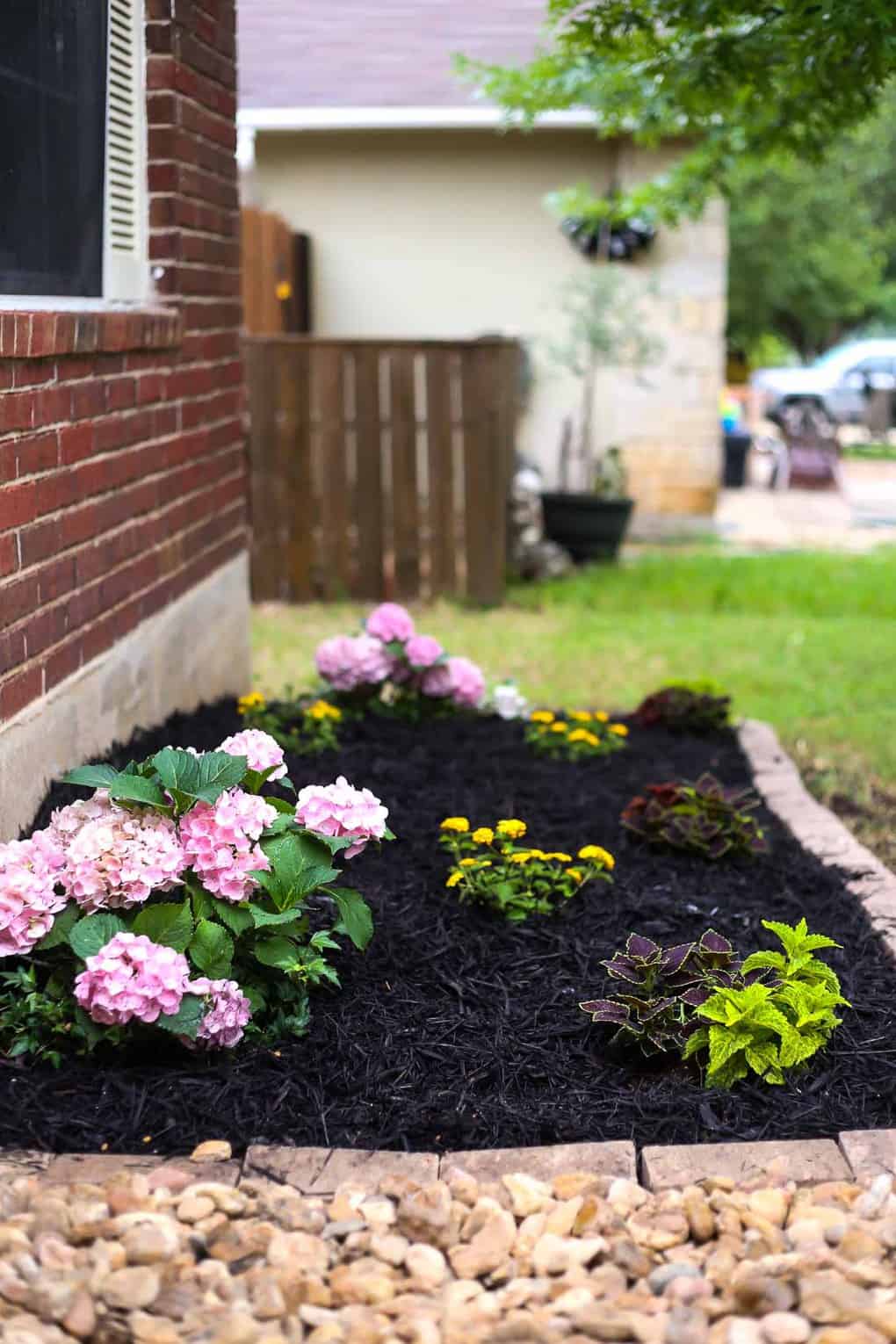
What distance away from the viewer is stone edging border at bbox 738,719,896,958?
380 cm

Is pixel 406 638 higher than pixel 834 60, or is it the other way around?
pixel 834 60

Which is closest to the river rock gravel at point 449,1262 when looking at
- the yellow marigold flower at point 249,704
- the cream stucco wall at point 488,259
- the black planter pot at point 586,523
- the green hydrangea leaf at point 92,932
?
the green hydrangea leaf at point 92,932

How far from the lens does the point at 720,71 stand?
5.19 m

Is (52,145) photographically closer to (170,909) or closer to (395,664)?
(170,909)

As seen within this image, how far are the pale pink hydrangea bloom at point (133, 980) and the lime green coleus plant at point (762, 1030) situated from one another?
915 mm

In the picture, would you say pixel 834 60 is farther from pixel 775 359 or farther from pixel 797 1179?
pixel 775 359

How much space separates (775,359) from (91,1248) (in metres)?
42.6

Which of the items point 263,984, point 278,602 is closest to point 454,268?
point 278,602

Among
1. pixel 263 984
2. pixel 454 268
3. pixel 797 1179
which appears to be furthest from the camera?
pixel 454 268

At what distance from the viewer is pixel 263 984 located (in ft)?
9.57

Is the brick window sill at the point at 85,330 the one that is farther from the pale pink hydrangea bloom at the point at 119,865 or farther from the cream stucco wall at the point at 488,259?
the cream stucco wall at the point at 488,259

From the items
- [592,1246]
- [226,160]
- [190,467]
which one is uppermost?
[226,160]

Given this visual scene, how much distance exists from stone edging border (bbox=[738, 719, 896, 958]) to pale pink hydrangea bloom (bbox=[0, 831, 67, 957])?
5.95 ft

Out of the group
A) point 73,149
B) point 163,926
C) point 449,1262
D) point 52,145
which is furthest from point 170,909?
point 73,149
